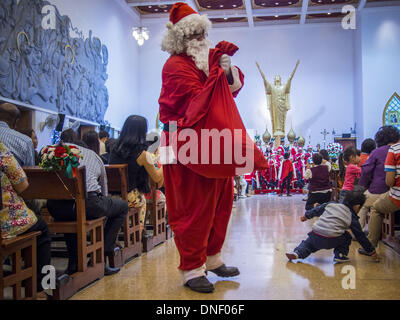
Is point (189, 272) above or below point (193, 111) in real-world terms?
below

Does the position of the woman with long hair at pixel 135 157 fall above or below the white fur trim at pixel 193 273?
above

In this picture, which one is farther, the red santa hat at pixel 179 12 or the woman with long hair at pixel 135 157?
the woman with long hair at pixel 135 157

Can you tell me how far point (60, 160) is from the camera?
2.32 metres

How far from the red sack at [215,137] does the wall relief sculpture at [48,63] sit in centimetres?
520

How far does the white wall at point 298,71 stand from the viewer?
14227mm

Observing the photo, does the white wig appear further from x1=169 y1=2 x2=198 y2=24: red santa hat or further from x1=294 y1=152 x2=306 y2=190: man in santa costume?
x1=294 y1=152 x2=306 y2=190: man in santa costume

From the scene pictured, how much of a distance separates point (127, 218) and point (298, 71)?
1263cm

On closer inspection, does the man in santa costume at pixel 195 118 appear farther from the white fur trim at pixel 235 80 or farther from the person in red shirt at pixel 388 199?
the person in red shirt at pixel 388 199

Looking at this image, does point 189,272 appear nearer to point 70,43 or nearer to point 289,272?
point 289,272

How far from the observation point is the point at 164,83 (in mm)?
2312

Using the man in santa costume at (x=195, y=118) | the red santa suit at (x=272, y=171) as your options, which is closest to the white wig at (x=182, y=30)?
the man in santa costume at (x=195, y=118)

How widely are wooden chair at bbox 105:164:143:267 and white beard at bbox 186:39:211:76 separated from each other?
1.20 meters
